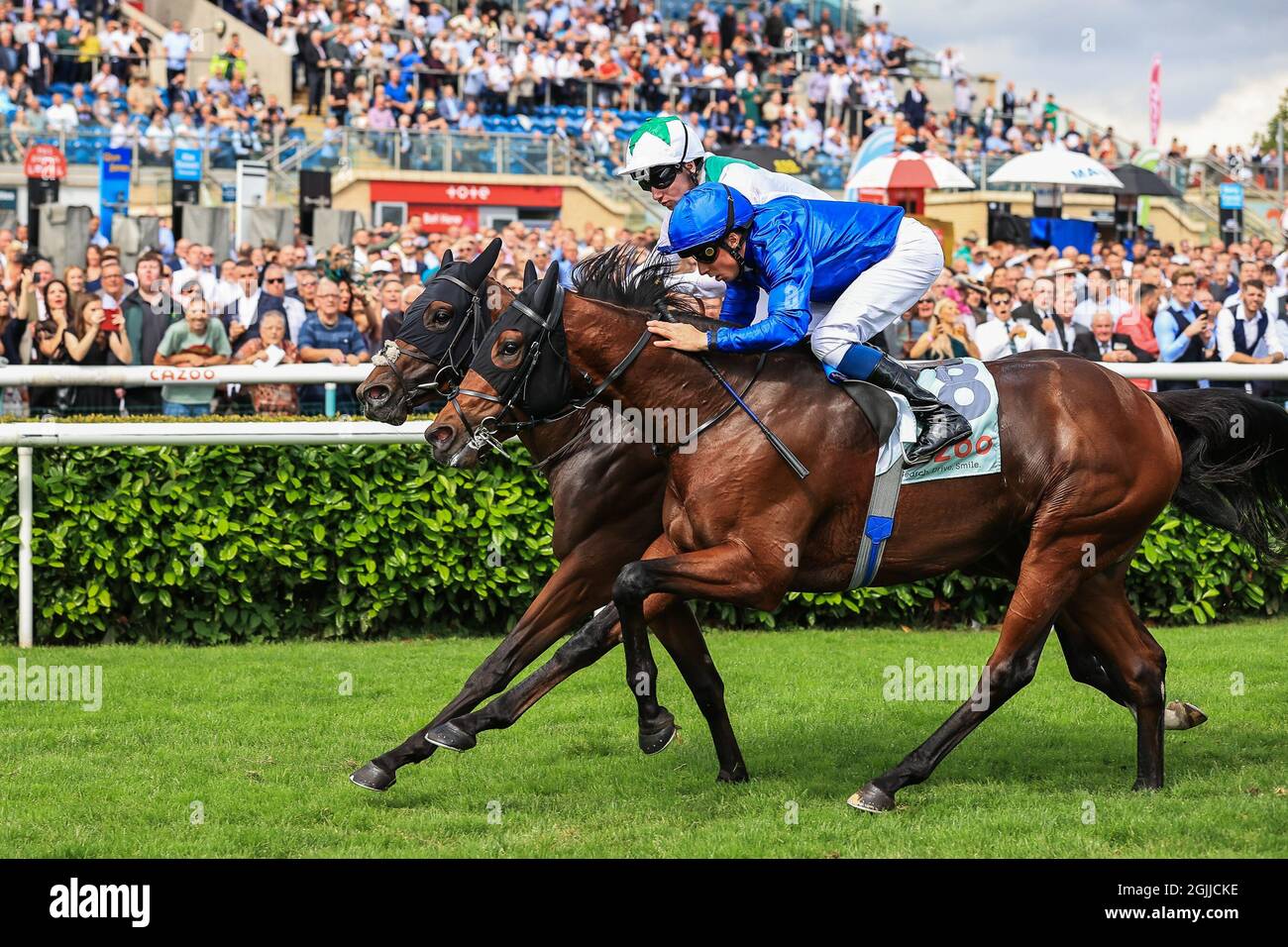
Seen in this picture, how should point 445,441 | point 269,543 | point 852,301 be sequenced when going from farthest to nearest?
point 269,543
point 852,301
point 445,441

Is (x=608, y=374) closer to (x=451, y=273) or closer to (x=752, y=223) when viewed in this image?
(x=752, y=223)

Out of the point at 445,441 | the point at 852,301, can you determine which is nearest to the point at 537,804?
the point at 445,441

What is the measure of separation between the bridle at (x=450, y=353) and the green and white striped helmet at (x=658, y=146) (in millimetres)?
861

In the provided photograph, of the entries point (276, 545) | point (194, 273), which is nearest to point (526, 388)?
point (276, 545)

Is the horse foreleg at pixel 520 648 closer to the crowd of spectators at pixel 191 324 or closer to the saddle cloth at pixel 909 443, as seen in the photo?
the saddle cloth at pixel 909 443

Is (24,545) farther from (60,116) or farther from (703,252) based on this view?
(60,116)

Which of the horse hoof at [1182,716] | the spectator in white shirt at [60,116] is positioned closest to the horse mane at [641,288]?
the horse hoof at [1182,716]

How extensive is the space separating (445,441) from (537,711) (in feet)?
6.59

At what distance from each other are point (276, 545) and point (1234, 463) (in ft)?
15.3

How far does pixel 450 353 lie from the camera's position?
6.06m
